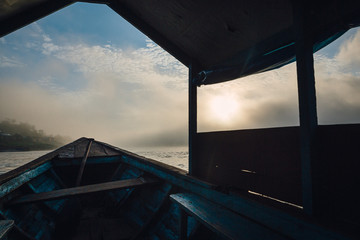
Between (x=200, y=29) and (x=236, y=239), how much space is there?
3013mm

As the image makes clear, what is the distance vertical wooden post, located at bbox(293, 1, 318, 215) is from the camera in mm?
1736

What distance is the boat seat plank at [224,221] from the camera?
1331mm

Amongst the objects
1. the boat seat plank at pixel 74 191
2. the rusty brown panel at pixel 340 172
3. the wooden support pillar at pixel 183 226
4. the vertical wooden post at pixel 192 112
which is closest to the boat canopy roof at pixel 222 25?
the vertical wooden post at pixel 192 112

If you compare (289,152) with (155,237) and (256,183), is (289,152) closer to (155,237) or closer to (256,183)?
(256,183)

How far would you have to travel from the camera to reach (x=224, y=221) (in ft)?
5.09

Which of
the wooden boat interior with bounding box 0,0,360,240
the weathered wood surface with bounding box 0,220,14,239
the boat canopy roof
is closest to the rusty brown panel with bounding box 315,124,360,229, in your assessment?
the wooden boat interior with bounding box 0,0,360,240

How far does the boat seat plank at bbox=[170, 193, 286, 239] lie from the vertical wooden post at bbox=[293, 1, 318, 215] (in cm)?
67

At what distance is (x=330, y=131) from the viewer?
171 cm

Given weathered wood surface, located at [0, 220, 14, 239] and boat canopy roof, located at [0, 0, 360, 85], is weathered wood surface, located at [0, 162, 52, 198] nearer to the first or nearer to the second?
weathered wood surface, located at [0, 220, 14, 239]

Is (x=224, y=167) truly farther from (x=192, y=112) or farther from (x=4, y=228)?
(x=4, y=228)

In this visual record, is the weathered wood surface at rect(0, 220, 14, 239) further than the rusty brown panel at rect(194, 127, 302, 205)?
No

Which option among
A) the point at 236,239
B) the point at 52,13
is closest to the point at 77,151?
the point at 52,13

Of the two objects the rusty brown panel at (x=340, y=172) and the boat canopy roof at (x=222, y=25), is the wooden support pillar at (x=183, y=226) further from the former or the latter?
the boat canopy roof at (x=222, y=25)

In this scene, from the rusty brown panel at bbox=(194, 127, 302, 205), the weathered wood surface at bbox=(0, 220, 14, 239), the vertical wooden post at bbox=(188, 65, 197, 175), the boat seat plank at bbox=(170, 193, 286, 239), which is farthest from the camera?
the vertical wooden post at bbox=(188, 65, 197, 175)
